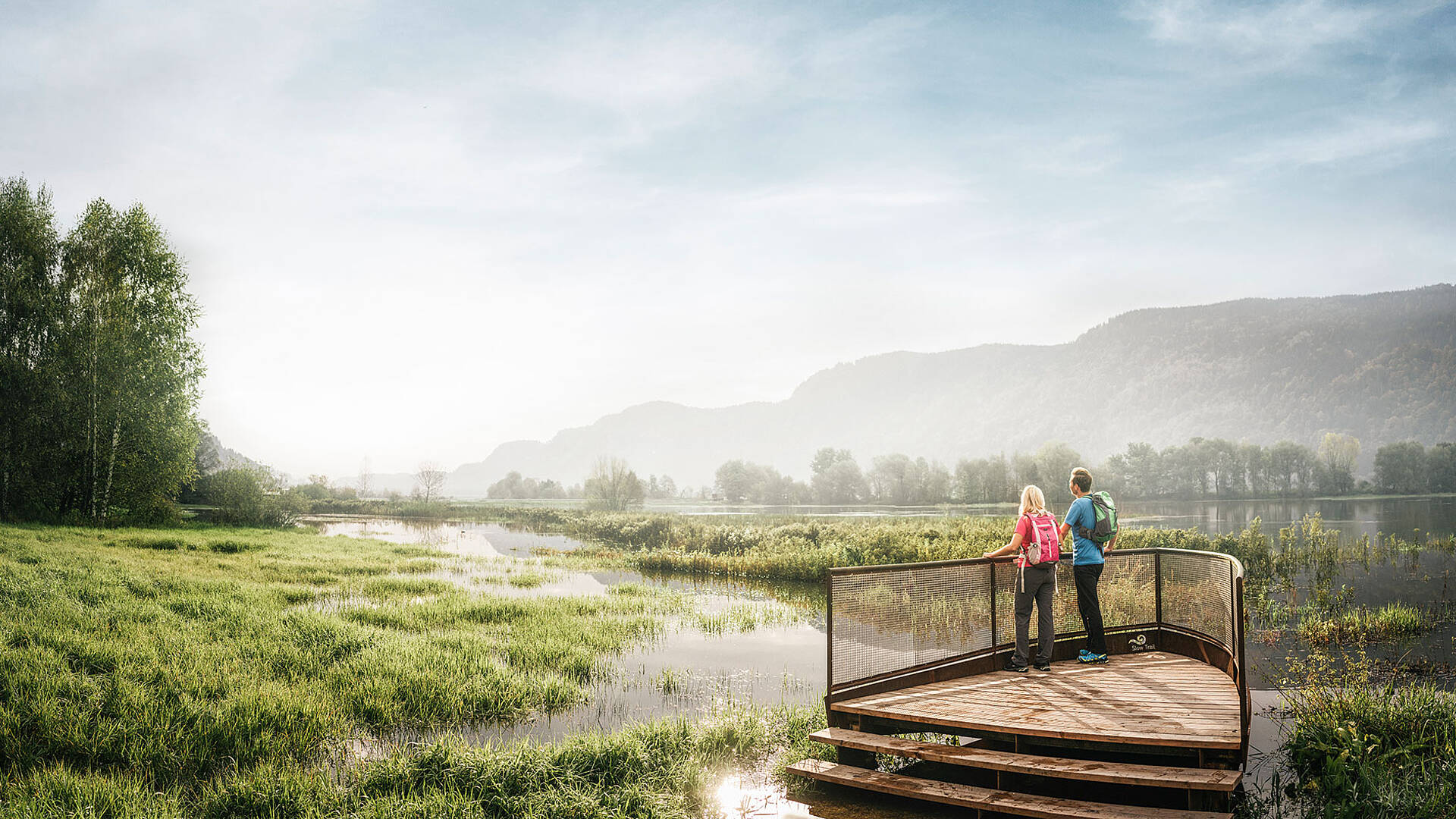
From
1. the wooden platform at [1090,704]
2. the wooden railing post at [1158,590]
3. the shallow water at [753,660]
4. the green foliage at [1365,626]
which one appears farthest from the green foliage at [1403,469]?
the wooden platform at [1090,704]

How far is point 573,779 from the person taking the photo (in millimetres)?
6715

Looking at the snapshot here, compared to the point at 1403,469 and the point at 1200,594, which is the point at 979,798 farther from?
the point at 1403,469

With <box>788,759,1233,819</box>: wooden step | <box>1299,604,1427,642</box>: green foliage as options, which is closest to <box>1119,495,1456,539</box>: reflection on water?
<box>1299,604,1427,642</box>: green foliage

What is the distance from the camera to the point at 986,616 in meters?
8.65

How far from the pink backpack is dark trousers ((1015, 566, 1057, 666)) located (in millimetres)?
119

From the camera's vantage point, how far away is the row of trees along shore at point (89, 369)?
31.7 meters

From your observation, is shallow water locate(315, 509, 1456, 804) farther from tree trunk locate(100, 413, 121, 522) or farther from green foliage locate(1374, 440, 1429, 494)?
green foliage locate(1374, 440, 1429, 494)

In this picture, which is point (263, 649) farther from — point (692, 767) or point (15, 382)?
point (15, 382)

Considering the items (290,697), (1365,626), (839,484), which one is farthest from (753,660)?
(839,484)

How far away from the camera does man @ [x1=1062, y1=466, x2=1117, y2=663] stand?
8.55m

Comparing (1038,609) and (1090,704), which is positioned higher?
(1038,609)

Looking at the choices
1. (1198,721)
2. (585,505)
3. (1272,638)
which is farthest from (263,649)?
(585,505)

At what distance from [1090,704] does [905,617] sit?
180cm

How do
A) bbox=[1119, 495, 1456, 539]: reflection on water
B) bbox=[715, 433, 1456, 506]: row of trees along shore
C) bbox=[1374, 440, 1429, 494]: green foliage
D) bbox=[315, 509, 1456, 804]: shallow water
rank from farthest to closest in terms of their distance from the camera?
bbox=[715, 433, 1456, 506]: row of trees along shore → bbox=[1374, 440, 1429, 494]: green foliage → bbox=[1119, 495, 1456, 539]: reflection on water → bbox=[315, 509, 1456, 804]: shallow water
